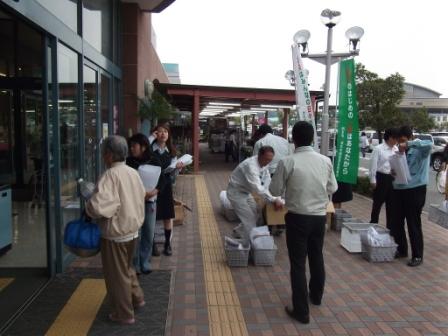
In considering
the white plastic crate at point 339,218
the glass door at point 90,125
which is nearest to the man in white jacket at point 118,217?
the glass door at point 90,125

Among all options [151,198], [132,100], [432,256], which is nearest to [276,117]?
[132,100]

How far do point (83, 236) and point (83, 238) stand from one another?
2cm

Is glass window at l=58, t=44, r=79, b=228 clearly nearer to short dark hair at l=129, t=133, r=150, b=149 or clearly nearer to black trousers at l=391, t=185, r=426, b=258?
short dark hair at l=129, t=133, r=150, b=149

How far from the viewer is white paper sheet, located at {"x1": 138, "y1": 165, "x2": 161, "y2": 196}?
169 inches

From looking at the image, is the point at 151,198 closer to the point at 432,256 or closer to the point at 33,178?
the point at 432,256

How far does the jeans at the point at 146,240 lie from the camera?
4654mm

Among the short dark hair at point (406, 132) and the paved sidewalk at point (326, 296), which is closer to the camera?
the paved sidewalk at point (326, 296)

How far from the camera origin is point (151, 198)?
450 centimetres

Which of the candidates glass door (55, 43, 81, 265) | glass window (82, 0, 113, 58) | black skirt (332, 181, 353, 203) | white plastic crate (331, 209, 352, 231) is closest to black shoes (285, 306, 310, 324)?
glass door (55, 43, 81, 265)

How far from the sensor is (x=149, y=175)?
4.30 meters

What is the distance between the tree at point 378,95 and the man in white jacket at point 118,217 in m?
31.3

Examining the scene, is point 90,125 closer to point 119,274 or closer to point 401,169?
point 119,274

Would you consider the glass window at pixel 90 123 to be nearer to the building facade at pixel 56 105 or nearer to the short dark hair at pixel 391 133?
the building facade at pixel 56 105

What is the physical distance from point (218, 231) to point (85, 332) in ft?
11.8
